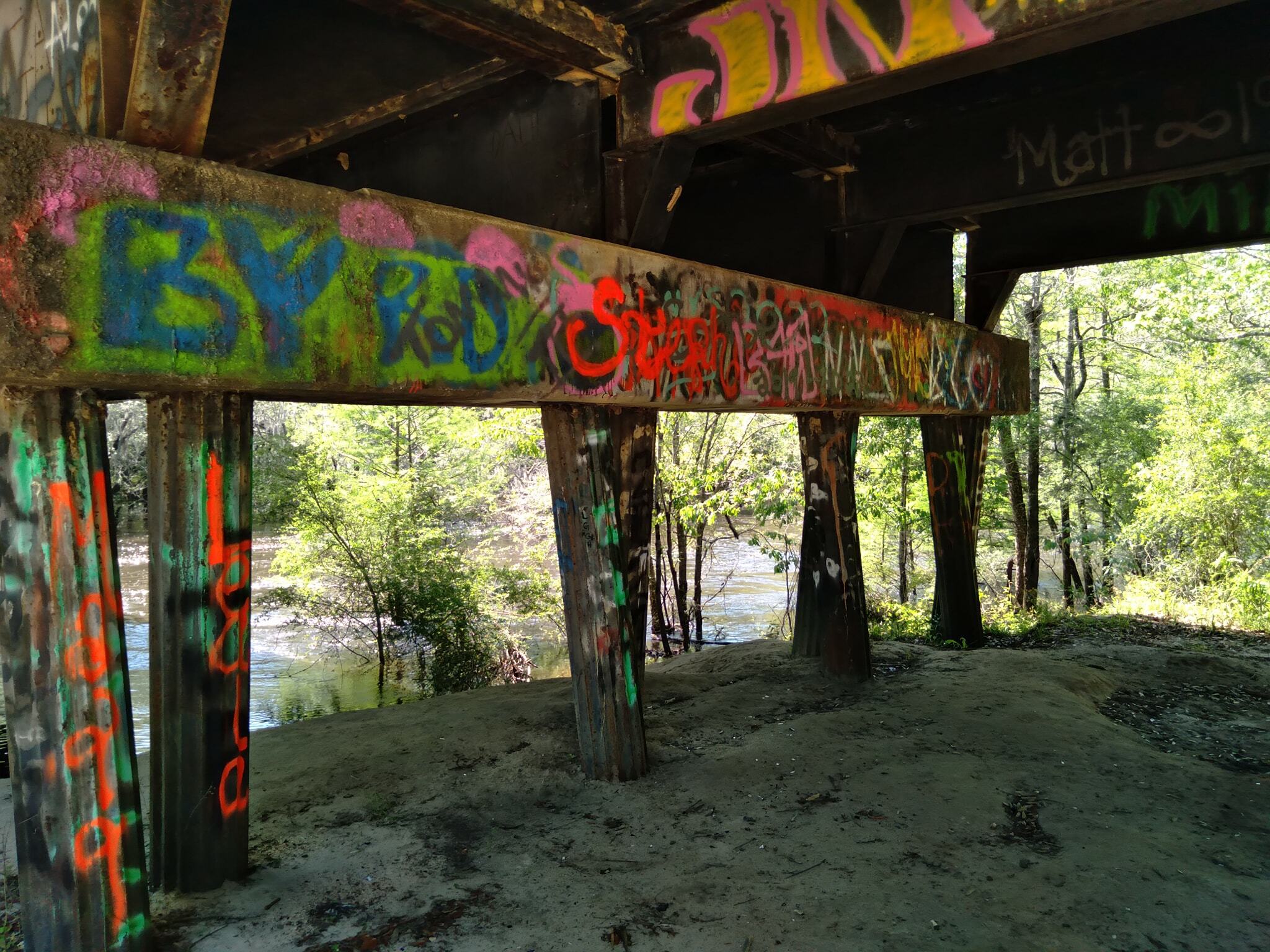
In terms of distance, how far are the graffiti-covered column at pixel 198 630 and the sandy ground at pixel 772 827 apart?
270 mm

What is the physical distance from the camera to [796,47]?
13.2 ft

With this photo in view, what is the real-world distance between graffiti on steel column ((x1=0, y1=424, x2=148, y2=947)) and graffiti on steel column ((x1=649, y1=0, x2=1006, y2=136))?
3231mm

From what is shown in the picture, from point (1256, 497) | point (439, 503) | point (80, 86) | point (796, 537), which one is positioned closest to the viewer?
point (80, 86)

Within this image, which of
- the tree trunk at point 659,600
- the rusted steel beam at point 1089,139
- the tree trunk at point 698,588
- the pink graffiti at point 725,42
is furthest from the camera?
the tree trunk at point 698,588

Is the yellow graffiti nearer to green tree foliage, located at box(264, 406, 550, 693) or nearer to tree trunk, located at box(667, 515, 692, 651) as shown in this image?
green tree foliage, located at box(264, 406, 550, 693)

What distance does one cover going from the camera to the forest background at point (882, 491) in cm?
1306

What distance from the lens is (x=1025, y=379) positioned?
924 centimetres

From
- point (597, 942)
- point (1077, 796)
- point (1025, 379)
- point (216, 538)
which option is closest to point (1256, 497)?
point (1025, 379)

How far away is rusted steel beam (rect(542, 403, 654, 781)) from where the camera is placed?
4676mm

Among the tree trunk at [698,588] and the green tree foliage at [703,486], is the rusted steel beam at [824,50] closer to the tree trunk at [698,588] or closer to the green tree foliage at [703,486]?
the green tree foliage at [703,486]

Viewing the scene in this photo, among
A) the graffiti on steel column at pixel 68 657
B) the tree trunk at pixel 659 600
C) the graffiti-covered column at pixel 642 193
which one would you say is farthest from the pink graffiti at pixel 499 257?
the tree trunk at pixel 659 600

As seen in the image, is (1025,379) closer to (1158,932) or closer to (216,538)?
(1158,932)

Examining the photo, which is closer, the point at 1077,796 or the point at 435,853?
the point at 435,853

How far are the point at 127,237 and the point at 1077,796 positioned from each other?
520 cm
